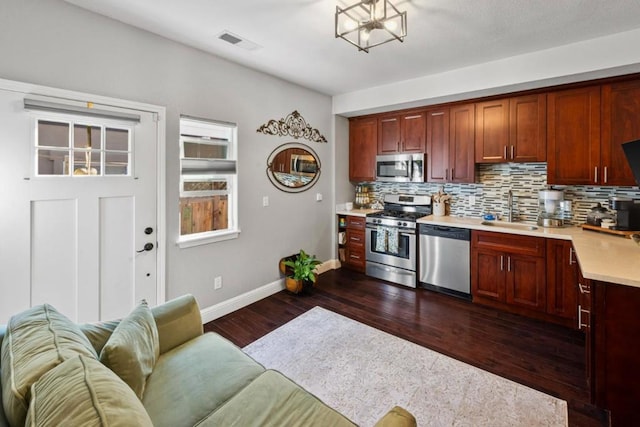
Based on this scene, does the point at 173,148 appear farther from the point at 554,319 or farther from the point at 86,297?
the point at 554,319

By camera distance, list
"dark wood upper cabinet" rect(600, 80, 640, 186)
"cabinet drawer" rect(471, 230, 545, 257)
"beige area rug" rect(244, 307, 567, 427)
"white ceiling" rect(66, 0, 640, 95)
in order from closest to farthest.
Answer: "beige area rug" rect(244, 307, 567, 427)
"white ceiling" rect(66, 0, 640, 95)
"dark wood upper cabinet" rect(600, 80, 640, 186)
"cabinet drawer" rect(471, 230, 545, 257)

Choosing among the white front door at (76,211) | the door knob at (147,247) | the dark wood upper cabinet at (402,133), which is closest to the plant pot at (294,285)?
the white front door at (76,211)

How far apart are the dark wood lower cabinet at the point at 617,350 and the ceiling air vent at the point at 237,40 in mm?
3180

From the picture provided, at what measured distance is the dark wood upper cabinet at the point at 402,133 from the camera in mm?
4164

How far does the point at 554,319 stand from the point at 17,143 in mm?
4800

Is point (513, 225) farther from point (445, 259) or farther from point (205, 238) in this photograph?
point (205, 238)

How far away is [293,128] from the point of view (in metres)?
3.96

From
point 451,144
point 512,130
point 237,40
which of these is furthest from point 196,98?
point 512,130

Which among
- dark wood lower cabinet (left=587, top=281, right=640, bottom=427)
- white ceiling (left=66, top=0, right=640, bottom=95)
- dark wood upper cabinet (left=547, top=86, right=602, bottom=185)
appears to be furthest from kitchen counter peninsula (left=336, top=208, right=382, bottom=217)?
dark wood lower cabinet (left=587, top=281, right=640, bottom=427)

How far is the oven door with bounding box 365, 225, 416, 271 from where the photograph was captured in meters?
4.02

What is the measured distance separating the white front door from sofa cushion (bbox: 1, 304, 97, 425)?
3.66 ft

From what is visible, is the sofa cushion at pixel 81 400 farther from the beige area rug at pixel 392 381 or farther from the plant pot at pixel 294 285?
the plant pot at pixel 294 285

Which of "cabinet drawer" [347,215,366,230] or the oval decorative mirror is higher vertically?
the oval decorative mirror

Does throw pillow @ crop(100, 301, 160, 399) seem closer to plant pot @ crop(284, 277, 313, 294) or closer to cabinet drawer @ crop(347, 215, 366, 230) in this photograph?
plant pot @ crop(284, 277, 313, 294)
